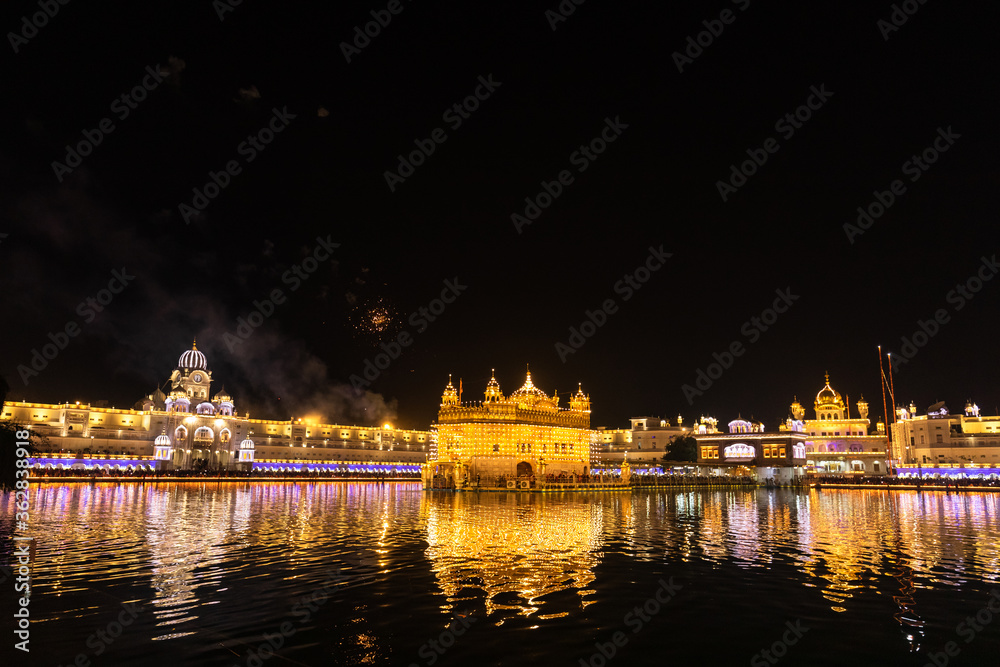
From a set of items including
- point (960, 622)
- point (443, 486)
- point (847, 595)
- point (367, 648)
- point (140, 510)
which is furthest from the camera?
point (443, 486)

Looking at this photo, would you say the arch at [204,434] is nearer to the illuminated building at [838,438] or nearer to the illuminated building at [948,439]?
the illuminated building at [838,438]

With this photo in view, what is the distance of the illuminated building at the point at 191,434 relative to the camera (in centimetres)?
9612

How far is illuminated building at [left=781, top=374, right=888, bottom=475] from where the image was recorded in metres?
113

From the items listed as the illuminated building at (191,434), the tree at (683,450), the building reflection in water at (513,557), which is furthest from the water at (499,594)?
the tree at (683,450)

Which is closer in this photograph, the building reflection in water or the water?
the water

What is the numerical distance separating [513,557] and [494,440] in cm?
5345

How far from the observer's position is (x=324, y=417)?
131 metres

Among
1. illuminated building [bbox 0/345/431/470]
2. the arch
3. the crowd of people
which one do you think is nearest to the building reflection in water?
the crowd of people

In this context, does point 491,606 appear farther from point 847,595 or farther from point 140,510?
point 140,510

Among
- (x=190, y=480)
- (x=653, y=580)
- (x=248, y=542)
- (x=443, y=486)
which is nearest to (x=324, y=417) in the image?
(x=190, y=480)

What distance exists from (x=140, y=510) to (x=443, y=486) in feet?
122

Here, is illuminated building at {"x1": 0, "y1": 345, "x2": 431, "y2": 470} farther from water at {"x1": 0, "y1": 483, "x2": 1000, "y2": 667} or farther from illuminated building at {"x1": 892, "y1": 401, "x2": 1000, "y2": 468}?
illuminated building at {"x1": 892, "y1": 401, "x2": 1000, "y2": 468}

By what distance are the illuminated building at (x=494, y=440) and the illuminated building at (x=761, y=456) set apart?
39.8 meters

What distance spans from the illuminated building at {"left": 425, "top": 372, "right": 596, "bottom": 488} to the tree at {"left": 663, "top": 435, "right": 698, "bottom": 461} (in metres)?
37.1
